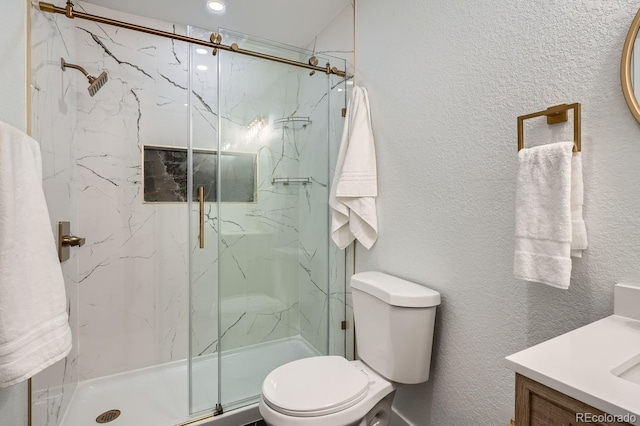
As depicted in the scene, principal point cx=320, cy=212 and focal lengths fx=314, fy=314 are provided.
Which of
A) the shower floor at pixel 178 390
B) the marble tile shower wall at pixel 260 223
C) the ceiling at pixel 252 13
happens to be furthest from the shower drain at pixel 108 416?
the ceiling at pixel 252 13

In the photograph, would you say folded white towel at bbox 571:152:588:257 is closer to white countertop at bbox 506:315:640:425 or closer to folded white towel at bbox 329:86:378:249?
white countertop at bbox 506:315:640:425

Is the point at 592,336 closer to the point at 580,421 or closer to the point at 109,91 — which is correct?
the point at 580,421

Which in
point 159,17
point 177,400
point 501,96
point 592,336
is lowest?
point 177,400

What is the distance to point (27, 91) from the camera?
48.2 inches

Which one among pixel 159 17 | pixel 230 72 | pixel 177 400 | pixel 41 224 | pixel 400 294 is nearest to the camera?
pixel 41 224

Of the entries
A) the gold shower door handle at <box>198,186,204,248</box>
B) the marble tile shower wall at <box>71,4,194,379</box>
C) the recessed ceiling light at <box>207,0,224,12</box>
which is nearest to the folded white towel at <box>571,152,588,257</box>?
the gold shower door handle at <box>198,186,204,248</box>

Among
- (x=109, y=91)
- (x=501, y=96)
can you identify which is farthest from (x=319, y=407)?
(x=109, y=91)

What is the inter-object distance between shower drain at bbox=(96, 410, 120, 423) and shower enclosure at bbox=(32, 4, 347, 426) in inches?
1.0

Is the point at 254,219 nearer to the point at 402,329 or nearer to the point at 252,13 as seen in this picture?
the point at 402,329

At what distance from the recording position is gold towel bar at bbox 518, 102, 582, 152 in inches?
36.9

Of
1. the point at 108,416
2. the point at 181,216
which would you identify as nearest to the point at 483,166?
the point at 181,216

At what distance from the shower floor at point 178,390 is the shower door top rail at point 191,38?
5.48 ft

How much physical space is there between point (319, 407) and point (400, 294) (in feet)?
1.76

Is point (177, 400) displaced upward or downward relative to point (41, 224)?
downward
